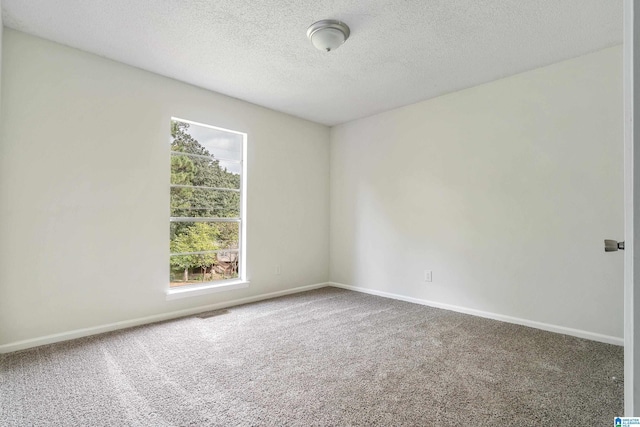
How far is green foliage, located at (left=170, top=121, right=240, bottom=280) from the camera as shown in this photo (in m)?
3.66

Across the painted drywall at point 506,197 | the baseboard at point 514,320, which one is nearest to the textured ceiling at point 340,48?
the painted drywall at point 506,197

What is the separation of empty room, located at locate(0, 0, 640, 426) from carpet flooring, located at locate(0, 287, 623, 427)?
18 millimetres

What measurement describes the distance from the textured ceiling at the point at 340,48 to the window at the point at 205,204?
71 centimetres

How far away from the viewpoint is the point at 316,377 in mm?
2178

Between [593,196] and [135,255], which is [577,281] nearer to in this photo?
[593,196]

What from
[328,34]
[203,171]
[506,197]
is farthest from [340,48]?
[506,197]

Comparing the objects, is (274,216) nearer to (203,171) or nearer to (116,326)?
(203,171)

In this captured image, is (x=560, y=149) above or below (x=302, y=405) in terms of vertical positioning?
above

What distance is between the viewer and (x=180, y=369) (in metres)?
2.29

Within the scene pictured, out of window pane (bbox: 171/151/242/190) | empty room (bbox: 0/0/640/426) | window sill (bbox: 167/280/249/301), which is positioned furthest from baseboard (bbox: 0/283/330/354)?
window pane (bbox: 171/151/242/190)

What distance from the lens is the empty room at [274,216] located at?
206cm

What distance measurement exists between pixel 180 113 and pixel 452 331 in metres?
3.68

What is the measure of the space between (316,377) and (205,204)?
2518 mm

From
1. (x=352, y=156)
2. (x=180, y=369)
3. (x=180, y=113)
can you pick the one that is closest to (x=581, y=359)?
(x=180, y=369)
